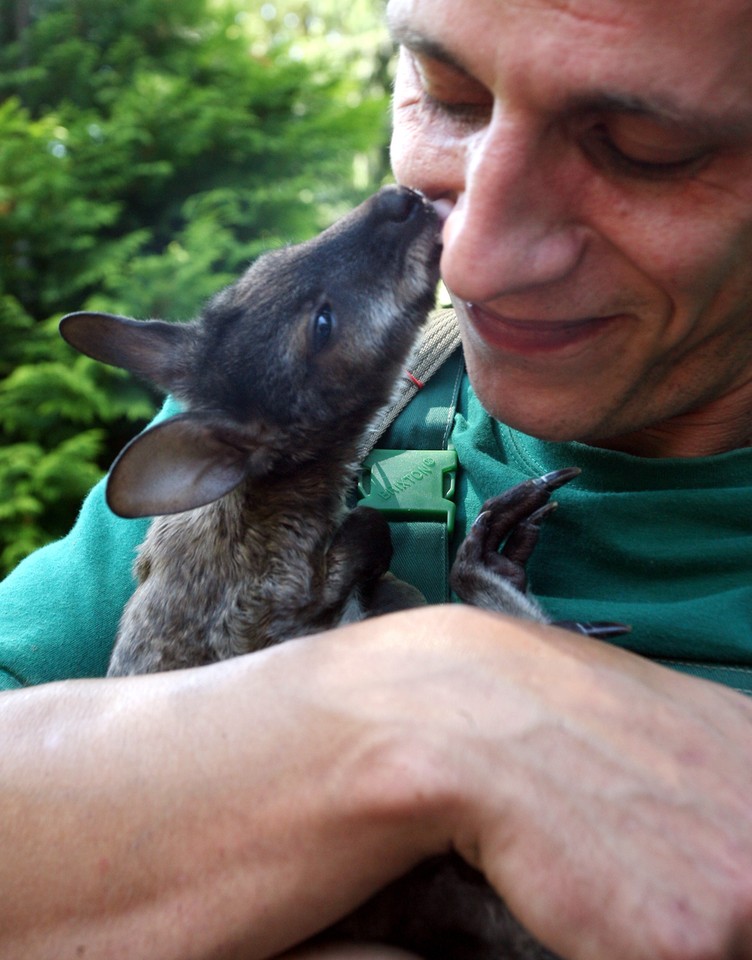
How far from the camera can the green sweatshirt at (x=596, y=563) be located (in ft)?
6.29

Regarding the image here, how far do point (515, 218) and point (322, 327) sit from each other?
1050 millimetres

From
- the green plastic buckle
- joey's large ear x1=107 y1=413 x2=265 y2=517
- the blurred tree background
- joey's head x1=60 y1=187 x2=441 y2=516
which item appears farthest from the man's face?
the blurred tree background

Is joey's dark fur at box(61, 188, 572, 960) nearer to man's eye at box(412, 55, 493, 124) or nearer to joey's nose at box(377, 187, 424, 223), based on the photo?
joey's nose at box(377, 187, 424, 223)

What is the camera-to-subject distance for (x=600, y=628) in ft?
6.21

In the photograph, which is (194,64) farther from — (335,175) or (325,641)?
(325,641)

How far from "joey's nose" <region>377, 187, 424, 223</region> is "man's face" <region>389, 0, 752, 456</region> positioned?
37cm

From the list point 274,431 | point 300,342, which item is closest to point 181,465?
point 274,431

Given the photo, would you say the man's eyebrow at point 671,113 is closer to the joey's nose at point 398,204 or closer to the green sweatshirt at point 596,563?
the green sweatshirt at point 596,563

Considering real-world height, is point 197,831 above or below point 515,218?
below

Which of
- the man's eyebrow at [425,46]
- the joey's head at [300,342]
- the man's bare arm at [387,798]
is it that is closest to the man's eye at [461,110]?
the man's eyebrow at [425,46]

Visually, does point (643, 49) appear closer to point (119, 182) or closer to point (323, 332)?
point (323, 332)

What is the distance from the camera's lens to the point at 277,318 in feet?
8.82

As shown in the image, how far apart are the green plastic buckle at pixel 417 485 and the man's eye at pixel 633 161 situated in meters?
0.80

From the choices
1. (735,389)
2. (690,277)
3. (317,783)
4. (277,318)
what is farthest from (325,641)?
(277,318)
